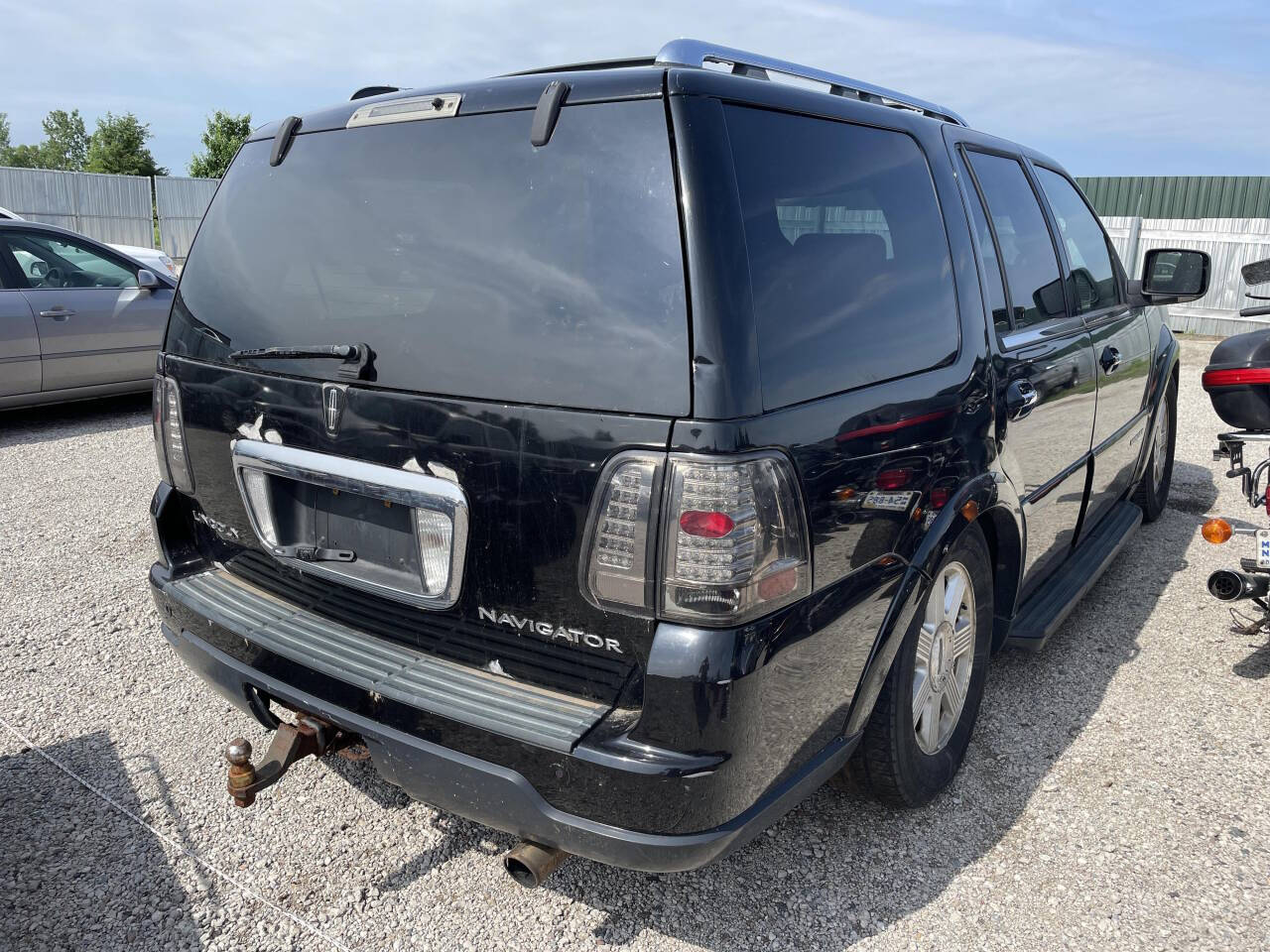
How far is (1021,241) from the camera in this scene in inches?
131

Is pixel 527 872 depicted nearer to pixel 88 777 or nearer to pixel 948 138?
pixel 88 777

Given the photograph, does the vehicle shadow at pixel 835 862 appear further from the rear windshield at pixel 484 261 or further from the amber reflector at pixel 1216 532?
the rear windshield at pixel 484 261

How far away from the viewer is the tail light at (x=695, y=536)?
1816 millimetres

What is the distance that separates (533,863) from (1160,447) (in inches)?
191

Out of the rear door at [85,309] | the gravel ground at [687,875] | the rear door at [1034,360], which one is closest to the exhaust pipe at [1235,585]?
the gravel ground at [687,875]

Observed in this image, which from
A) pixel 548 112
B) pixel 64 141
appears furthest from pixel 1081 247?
pixel 64 141

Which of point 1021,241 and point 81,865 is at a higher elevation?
point 1021,241

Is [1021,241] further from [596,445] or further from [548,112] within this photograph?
[596,445]

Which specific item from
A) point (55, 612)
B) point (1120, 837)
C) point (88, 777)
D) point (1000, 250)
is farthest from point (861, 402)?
point (55, 612)

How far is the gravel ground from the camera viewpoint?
237 centimetres

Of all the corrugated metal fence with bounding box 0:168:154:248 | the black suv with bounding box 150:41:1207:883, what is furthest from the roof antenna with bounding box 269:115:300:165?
the corrugated metal fence with bounding box 0:168:154:248

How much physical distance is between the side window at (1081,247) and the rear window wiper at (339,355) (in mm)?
2795

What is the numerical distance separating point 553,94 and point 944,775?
2170 millimetres

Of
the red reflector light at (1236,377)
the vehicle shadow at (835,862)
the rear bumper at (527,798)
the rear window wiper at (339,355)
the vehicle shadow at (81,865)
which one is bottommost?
the vehicle shadow at (81,865)
